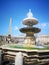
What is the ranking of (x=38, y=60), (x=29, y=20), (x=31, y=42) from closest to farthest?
(x=38, y=60) → (x=31, y=42) → (x=29, y=20)

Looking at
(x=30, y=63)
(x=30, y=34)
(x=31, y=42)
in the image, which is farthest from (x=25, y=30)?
(x=30, y=63)

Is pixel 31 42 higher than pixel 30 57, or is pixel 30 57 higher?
pixel 31 42

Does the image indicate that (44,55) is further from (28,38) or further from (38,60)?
(28,38)

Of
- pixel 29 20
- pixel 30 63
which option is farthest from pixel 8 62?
pixel 29 20

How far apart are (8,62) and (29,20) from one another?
5531 millimetres

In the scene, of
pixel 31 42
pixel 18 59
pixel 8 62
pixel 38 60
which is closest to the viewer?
pixel 18 59

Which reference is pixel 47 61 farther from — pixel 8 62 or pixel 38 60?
pixel 8 62

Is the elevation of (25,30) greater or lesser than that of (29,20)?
lesser

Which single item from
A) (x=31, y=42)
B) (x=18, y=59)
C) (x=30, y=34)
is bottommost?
(x=18, y=59)

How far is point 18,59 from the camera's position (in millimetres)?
4508

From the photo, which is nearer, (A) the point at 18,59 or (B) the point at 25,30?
(A) the point at 18,59

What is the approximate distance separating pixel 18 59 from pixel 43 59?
4.64 ft

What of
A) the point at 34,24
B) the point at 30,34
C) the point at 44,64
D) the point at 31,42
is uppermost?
the point at 34,24

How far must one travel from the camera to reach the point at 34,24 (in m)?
10.8
